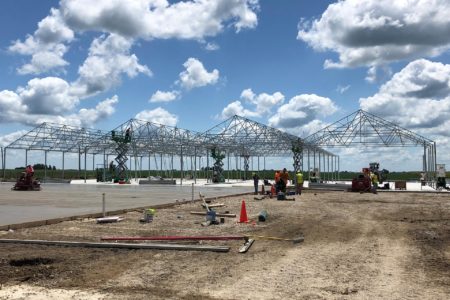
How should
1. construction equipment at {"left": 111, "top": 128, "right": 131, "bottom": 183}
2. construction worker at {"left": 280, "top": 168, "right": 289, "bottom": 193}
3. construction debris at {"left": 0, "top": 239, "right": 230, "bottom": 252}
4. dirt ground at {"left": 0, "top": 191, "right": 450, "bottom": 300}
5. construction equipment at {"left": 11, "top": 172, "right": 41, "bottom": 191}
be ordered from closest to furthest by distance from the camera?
1. dirt ground at {"left": 0, "top": 191, "right": 450, "bottom": 300}
2. construction debris at {"left": 0, "top": 239, "right": 230, "bottom": 252}
3. construction worker at {"left": 280, "top": 168, "right": 289, "bottom": 193}
4. construction equipment at {"left": 11, "top": 172, "right": 41, "bottom": 191}
5. construction equipment at {"left": 111, "top": 128, "right": 131, "bottom": 183}

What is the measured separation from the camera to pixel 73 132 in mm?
55812

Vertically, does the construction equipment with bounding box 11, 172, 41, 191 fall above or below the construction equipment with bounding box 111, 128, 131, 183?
below

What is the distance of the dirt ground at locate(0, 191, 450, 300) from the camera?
22.8 ft

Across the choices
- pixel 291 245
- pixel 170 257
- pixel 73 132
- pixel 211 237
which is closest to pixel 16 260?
pixel 170 257

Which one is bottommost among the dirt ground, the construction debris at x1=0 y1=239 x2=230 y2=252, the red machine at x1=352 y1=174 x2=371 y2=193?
the dirt ground

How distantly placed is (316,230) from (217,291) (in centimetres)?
682

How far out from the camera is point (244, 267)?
8.53 metres

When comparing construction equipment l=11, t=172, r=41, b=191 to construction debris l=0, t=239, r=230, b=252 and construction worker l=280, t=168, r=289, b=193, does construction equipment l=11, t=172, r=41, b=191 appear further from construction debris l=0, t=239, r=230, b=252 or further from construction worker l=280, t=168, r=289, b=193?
construction debris l=0, t=239, r=230, b=252

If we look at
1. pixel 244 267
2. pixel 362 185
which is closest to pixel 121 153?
pixel 362 185

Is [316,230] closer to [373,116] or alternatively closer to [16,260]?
[16,260]

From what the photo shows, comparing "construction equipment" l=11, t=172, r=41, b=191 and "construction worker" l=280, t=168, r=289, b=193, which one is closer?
"construction worker" l=280, t=168, r=289, b=193

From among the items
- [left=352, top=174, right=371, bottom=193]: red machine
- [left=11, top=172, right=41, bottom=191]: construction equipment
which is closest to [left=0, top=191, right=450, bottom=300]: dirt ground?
[left=352, top=174, right=371, bottom=193]: red machine

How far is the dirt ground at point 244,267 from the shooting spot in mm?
6961

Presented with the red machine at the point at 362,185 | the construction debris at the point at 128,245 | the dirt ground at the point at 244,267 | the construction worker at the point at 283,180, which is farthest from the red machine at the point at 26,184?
the construction debris at the point at 128,245
